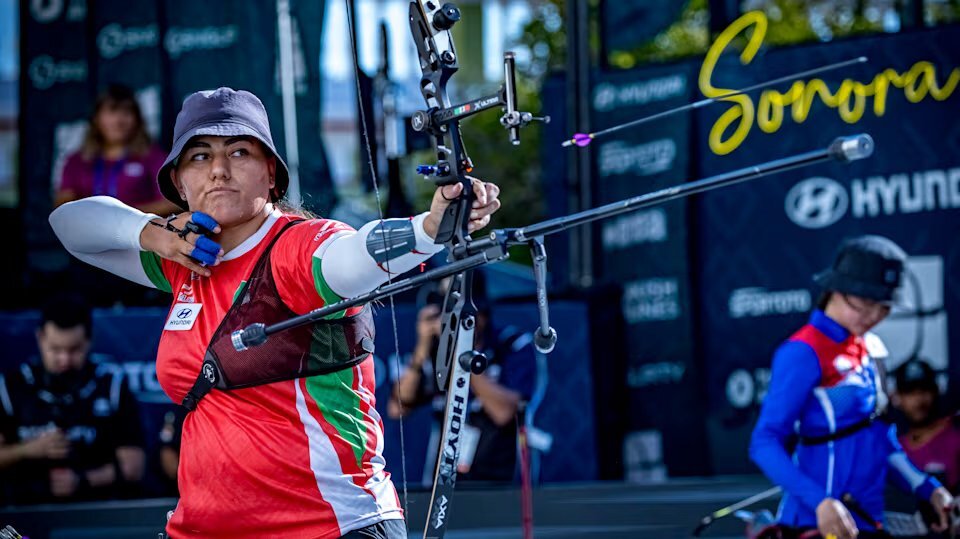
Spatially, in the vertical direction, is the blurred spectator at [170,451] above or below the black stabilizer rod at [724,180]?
below

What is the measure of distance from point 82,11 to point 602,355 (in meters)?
3.49

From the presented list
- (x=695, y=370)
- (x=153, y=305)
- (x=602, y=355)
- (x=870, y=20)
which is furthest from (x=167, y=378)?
(x=870, y=20)

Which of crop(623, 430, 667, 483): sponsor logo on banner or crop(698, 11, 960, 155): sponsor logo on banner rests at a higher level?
crop(698, 11, 960, 155): sponsor logo on banner

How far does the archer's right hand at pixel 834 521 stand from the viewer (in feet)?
14.0

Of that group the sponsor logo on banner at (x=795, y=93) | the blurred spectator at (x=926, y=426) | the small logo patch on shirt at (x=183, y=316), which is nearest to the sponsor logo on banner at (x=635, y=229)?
the sponsor logo on banner at (x=795, y=93)

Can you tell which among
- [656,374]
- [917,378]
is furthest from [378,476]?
[656,374]

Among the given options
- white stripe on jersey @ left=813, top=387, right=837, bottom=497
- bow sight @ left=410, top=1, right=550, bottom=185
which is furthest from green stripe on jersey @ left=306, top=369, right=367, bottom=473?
white stripe on jersey @ left=813, top=387, right=837, bottom=497

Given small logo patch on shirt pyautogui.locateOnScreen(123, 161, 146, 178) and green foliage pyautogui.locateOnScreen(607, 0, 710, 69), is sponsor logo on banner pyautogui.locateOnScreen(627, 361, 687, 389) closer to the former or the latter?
small logo patch on shirt pyautogui.locateOnScreen(123, 161, 146, 178)

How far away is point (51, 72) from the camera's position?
7543mm

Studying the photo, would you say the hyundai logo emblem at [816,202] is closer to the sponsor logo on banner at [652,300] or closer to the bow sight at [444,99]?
the sponsor logo on banner at [652,300]

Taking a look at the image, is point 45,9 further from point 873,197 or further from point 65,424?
point 873,197

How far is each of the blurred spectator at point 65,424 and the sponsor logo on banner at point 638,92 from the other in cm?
339

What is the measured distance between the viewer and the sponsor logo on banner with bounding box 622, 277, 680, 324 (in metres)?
7.78

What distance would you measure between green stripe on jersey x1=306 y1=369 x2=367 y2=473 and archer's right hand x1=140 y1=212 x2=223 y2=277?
329 millimetres
